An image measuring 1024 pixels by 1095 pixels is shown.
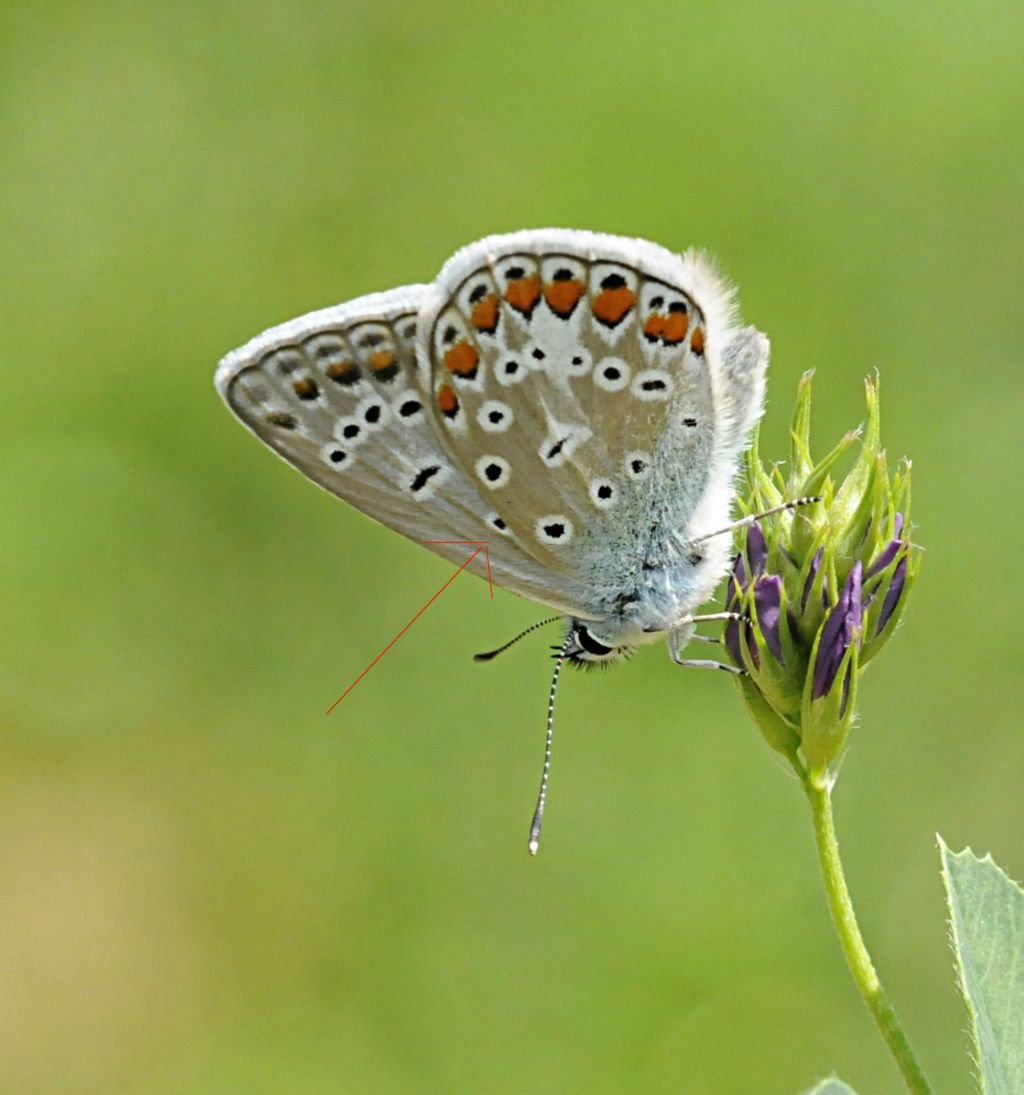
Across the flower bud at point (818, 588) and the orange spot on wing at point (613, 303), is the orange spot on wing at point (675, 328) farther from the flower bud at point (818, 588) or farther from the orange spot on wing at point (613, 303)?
the flower bud at point (818, 588)

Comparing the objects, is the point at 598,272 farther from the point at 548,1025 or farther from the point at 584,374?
the point at 548,1025

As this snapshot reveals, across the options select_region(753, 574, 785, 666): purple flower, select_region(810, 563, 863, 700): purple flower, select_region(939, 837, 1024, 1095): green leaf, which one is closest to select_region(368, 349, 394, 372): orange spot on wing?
select_region(753, 574, 785, 666): purple flower

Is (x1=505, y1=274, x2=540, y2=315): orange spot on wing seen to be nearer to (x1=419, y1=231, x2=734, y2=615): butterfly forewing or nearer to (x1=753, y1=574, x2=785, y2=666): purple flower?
(x1=419, y1=231, x2=734, y2=615): butterfly forewing

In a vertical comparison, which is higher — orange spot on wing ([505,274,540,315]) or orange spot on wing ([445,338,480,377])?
orange spot on wing ([505,274,540,315])

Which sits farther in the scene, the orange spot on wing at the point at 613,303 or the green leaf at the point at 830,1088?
the orange spot on wing at the point at 613,303

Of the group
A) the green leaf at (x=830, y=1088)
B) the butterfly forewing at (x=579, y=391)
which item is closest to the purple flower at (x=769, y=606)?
the green leaf at (x=830, y=1088)

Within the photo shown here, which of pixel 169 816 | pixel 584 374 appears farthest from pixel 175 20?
pixel 584 374

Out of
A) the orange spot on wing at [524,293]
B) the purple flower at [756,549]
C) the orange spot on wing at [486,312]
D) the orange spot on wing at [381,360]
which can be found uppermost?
the orange spot on wing at [524,293]

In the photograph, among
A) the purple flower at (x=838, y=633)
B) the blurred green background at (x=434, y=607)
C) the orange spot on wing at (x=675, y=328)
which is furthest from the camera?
the blurred green background at (x=434, y=607)
